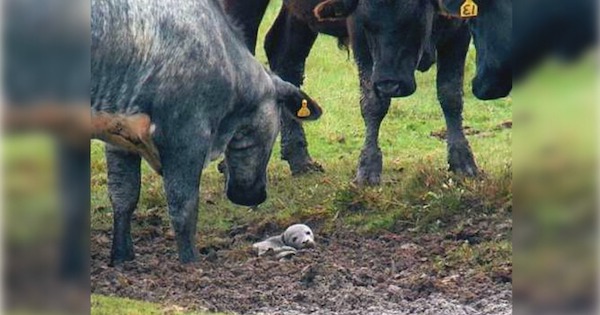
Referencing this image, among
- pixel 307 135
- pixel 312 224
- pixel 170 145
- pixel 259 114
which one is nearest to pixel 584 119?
pixel 170 145

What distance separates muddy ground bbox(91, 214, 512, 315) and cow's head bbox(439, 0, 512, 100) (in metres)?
1.01

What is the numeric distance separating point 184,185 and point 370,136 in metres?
2.89

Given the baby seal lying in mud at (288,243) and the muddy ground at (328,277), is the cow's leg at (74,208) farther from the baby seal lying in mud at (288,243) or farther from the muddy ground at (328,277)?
the baby seal lying in mud at (288,243)

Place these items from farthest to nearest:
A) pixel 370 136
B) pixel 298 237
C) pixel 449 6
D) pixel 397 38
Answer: pixel 370 136 → pixel 397 38 → pixel 449 6 → pixel 298 237

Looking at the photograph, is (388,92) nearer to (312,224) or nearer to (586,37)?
(312,224)

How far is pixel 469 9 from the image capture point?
27.7 feet

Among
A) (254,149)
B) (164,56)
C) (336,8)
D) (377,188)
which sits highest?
(164,56)

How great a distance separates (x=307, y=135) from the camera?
1313 centimetres

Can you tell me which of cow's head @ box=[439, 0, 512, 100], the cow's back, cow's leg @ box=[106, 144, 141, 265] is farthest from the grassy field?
the cow's back

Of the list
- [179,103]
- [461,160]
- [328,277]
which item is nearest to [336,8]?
[461,160]

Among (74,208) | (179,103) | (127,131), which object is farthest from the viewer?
(179,103)

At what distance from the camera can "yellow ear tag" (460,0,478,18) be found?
8.38m

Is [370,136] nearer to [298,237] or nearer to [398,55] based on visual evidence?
[398,55]

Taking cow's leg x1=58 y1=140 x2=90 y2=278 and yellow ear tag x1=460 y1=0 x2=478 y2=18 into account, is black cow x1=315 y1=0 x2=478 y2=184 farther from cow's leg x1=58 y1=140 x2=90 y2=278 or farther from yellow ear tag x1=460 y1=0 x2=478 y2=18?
cow's leg x1=58 y1=140 x2=90 y2=278
